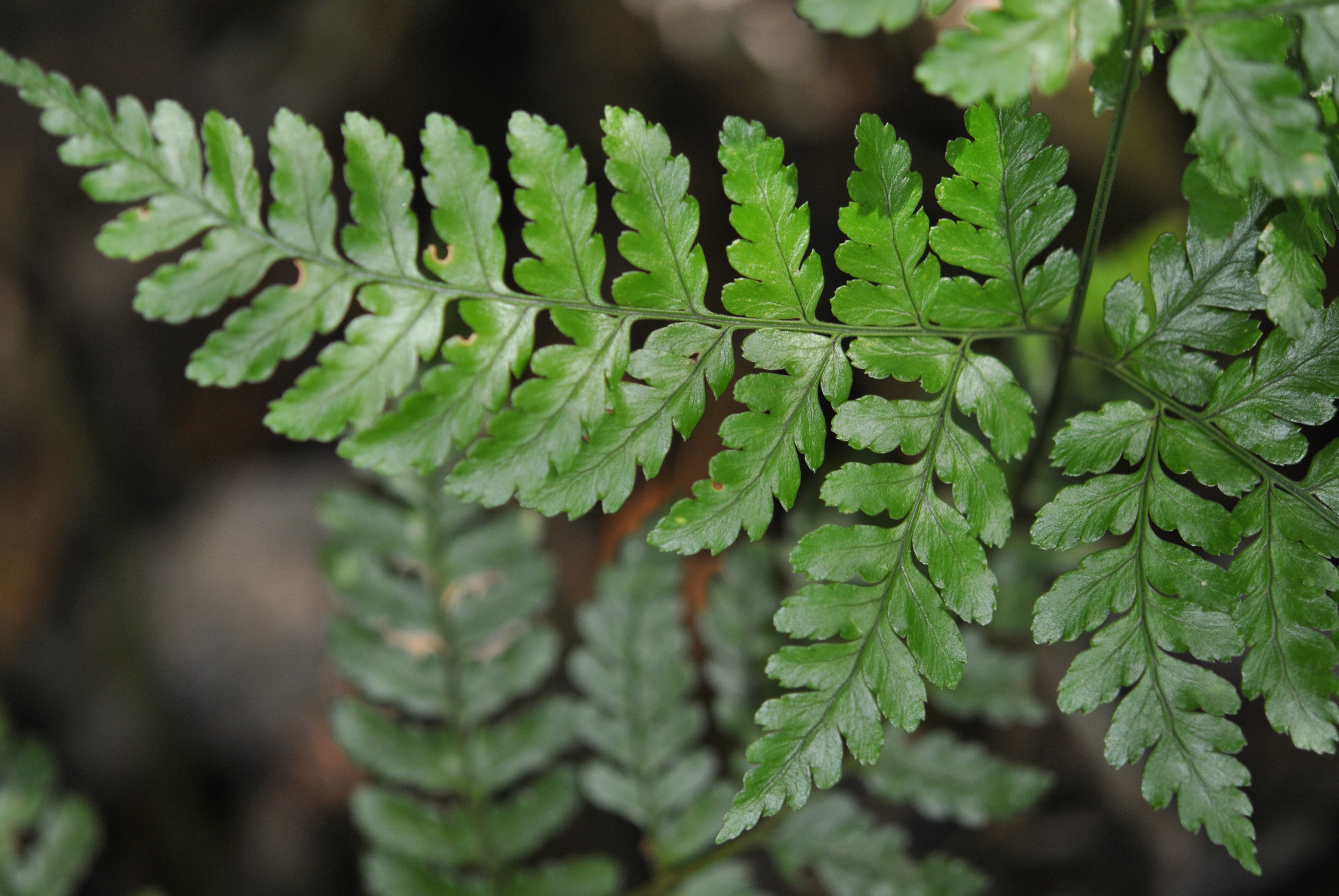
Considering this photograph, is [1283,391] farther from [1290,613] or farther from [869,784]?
[869,784]

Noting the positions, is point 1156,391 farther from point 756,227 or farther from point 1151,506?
point 756,227

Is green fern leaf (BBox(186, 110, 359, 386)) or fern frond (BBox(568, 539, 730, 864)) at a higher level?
green fern leaf (BBox(186, 110, 359, 386))

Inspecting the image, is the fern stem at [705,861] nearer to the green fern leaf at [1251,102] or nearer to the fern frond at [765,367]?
the fern frond at [765,367]

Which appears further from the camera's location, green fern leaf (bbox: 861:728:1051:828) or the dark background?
the dark background

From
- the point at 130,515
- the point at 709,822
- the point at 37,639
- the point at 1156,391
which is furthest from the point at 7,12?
the point at 1156,391

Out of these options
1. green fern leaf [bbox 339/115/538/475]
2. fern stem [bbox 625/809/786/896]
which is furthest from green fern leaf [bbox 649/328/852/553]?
fern stem [bbox 625/809/786/896]

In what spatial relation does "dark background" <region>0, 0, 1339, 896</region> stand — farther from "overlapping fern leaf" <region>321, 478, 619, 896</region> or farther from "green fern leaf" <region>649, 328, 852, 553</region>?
"green fern leaf" <region>649, 328, 852, 553</region>

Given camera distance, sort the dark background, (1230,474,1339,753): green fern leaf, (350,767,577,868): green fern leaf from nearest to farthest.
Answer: (1230,474,1339,753): green fern leaf < (350,767,577,868): green fern leaf < the dark background
